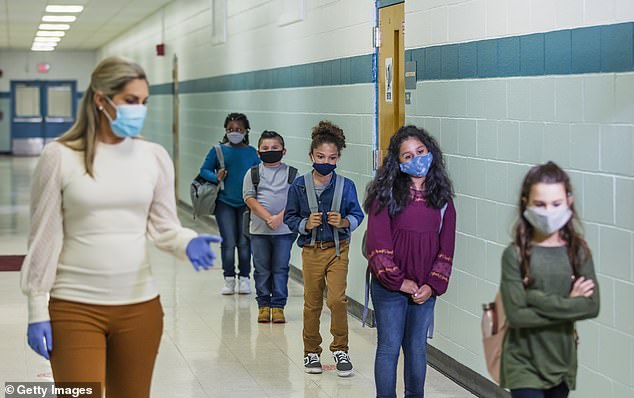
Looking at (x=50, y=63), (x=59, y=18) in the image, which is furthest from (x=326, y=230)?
(x=50, y=63)

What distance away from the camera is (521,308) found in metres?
3.50

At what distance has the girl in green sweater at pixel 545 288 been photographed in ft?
11.4

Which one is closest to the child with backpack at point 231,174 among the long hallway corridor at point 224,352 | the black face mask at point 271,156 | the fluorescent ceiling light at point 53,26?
the long hallway corridor at point 224,352

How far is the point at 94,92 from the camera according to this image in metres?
3.53

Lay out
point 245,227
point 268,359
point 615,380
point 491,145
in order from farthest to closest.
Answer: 1. point 245,227
2. point 268,359
3. point 491,145
4. point 615,380

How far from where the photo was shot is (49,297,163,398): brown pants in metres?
3.44

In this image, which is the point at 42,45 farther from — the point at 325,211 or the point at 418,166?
the point at 418,166

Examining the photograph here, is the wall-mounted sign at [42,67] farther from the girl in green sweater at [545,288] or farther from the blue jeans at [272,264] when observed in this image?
the girl in green sweater at [545,288]

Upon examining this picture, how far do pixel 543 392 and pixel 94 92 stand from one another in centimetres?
172

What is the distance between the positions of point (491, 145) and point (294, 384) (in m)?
1.76

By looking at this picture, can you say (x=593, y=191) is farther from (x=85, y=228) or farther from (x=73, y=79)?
(x=73, y=79)

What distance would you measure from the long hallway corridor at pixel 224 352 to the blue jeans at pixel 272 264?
0.24 m

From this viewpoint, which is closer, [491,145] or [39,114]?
[491,145]

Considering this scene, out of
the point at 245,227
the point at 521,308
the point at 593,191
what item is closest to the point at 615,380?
the point at 593,191
